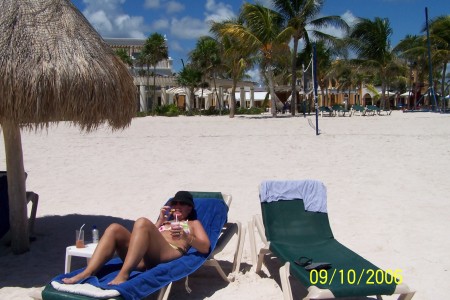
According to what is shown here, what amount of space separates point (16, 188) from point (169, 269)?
2.04 m

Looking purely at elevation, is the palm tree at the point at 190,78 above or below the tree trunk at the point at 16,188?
above

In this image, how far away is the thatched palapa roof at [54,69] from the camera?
12.6 feet

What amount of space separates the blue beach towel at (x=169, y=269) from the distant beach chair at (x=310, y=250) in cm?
36

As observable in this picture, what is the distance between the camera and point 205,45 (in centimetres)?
3766

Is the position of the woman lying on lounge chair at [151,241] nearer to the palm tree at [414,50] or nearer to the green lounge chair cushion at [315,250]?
the green lounge chair cushion at [315,250]

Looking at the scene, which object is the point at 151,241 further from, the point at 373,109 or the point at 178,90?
the point at 178,90

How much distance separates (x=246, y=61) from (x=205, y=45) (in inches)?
354

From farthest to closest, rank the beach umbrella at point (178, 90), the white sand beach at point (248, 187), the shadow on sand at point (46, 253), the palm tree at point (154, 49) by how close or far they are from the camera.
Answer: the beach umbrella at point (178, 90) < the palm tree at point (154, 49) < the white sand beach at point (248, 187) < the shadow on sand at point (46, 253)

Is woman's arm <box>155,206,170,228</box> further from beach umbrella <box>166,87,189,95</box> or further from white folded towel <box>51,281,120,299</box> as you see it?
beach umbrella <box>166,87,189,95</box>

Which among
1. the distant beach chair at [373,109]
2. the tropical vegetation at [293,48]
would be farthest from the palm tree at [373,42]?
the distant beach chair at [373,109]

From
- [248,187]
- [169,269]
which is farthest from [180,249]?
[248,187]

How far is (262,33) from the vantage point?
83.3 feet

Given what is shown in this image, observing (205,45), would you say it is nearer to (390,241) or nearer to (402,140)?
(402,140)

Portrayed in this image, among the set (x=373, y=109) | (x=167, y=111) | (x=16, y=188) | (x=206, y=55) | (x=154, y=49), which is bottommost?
(x=16, y=188)
